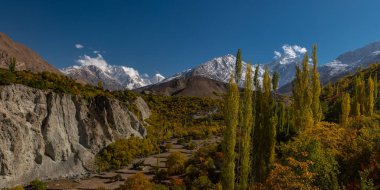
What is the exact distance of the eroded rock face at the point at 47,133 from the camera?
112 feet

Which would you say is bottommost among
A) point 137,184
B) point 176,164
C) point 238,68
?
point 137,184

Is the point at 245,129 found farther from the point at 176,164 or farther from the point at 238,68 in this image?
the point at 176,164

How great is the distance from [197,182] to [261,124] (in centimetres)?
1237

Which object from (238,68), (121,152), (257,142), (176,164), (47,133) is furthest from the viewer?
(121,152)

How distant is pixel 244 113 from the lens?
20.7 m

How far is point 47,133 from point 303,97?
33021 millimetres

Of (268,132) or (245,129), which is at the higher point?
(245,129)

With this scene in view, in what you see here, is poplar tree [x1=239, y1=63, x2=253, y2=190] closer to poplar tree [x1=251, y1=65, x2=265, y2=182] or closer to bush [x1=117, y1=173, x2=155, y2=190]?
poplar tree [x1=251, y1=65, x2=265, y2=182]

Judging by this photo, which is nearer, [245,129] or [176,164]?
[245,129]

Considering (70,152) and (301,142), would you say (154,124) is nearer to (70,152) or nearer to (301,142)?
(70,152)

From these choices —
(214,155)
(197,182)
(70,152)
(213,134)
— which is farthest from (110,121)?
(213,134)

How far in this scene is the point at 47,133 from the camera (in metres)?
39.4

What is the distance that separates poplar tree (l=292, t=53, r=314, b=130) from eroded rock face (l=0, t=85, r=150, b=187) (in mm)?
29876

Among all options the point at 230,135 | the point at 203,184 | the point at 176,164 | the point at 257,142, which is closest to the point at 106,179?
the point at 176,164
